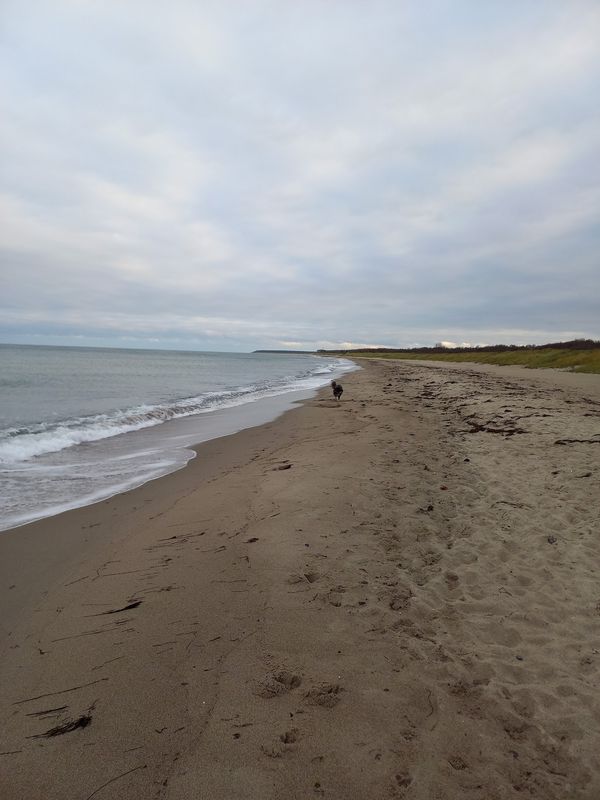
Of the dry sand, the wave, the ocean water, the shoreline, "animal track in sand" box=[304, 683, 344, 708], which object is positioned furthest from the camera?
the wave

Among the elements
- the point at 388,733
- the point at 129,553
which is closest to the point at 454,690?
the point at 388,733

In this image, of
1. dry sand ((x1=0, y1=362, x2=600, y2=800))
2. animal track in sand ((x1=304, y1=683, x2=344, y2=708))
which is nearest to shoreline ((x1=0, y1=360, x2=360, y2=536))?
dry sand ((x1=0, y1=362, x2=600, y2=800))

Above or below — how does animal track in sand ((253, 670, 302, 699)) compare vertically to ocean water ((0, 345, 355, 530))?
A: above

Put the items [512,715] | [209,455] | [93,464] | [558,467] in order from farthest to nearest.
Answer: [209,455]
[93,464]
[558,467]
[512,715]

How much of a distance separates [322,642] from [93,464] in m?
7.16

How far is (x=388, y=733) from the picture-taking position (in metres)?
2.36

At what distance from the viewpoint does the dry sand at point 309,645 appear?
7.09 ft

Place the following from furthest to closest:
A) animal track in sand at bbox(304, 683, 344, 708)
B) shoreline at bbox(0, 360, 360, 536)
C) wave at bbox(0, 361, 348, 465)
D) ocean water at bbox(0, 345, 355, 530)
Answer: wave at bbox(0, 361, 348, 465) → ocean water at bbox(0, 345, 355, 530) → shoreline at bbox(0, 360, 360, 536) → animal track in sand at bbox(304, 683, 344, 708)

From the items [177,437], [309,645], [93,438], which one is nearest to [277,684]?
[309,645]

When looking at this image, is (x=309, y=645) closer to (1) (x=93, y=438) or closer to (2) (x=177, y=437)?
(2) (x=177, y=437)

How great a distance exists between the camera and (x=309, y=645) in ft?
10.0

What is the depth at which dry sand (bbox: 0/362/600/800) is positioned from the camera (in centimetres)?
216

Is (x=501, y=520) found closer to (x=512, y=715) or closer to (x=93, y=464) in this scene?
(x=512, y=715)

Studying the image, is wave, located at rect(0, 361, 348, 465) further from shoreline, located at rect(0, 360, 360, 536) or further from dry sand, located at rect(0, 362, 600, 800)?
dry sand, located at rect(0, 362, 600, 800)
